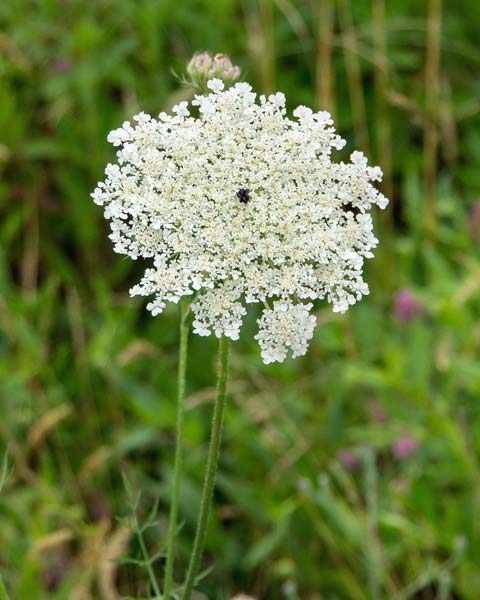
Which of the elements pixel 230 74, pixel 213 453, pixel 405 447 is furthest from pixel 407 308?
pixel 213 453

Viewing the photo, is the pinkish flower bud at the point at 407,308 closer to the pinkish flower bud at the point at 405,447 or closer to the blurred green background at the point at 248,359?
the blurred green background at the point at 248,359

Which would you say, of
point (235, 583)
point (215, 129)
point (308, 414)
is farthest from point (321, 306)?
point (215, 129)

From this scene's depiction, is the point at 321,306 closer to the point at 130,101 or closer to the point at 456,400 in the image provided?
the point at 456,400

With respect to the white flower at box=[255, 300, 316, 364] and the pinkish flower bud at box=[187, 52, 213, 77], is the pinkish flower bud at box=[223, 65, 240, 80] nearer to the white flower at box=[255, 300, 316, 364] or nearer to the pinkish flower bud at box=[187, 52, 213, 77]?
the pinkish flower bud at box=[187, 52, 213, 77]

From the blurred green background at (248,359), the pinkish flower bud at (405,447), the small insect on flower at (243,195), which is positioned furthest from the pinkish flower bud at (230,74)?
the pinkish flower bud at (405,447)

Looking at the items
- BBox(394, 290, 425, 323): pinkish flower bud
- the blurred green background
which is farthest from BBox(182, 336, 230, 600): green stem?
BBox(394, 290, 425, 323): pinkish flower bud

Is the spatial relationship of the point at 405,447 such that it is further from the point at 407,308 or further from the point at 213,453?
the point at 213,453

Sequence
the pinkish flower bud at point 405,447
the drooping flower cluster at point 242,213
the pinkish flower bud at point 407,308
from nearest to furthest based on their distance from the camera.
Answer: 1. the drooping flower cluster at point 242,213
2. the pinkish flower bud at point 405,447
3. the pinkish flower bud at point 407,308
